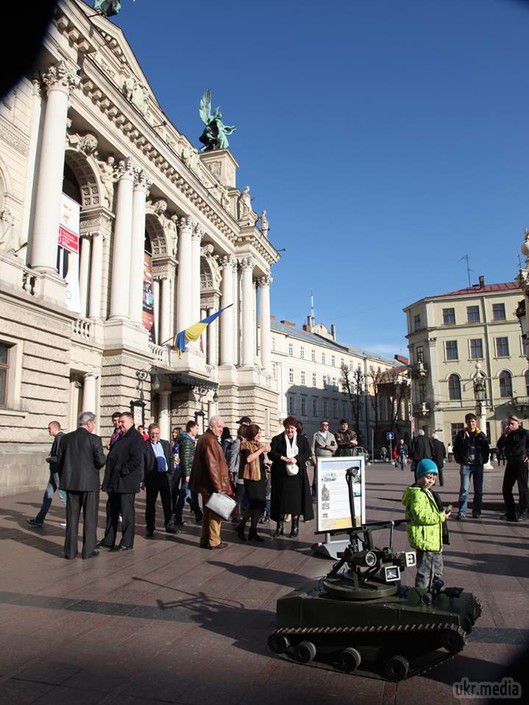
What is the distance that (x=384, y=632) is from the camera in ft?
11.4

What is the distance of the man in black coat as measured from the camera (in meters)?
7.87

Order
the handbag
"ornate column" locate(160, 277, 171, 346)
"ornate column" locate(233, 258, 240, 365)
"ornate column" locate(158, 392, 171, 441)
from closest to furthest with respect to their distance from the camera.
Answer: the handbag, "ornate column" locate(158, 392, 171, 441), "ornate column" locate(160, 277, 171, 346), "ornate column" locate(233, 258, 240, 365)

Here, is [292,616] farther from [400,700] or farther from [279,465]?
[279,465]

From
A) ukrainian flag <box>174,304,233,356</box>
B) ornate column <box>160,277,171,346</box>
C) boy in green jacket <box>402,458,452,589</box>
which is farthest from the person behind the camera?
ornate column <box>160,277,171,346</box>

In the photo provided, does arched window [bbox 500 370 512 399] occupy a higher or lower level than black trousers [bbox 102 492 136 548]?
higher

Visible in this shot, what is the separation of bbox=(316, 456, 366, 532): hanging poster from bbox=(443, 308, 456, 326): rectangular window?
57973 mm

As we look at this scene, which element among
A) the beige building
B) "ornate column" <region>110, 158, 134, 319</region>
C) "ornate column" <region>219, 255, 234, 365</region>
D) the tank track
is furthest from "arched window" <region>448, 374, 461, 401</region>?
the tank track

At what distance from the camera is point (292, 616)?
3822mm

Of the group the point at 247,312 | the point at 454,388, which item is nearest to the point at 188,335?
the point at 247,312

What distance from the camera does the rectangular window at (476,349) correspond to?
58812mm

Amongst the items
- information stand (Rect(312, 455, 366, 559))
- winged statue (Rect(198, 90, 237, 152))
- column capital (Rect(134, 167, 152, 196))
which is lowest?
information stand (Rect(312, 455, 366, 559))

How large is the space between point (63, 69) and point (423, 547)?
65.5 feet

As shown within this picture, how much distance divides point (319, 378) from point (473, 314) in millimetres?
21777

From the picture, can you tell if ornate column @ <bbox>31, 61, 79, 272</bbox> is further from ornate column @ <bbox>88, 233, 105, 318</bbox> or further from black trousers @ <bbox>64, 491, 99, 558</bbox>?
black trousers @ <bbox>64, 491, 99, 558</bbox>
